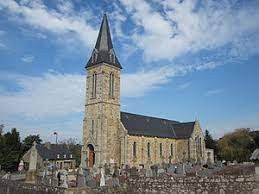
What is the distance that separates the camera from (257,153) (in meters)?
11.1

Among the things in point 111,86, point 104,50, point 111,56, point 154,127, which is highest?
point 104,50

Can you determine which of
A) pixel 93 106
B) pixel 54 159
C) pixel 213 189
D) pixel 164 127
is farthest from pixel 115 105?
pixel 213 189

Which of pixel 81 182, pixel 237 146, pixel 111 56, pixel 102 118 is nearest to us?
pixel 81 182

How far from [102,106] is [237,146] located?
121 feet

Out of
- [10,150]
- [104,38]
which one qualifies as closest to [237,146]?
[104,38]

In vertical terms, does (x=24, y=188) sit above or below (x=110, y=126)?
below

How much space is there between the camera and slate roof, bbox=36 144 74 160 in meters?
56.0

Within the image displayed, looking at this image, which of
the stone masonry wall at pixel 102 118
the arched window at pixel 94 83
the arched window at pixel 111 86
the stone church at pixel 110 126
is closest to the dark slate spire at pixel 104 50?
the stone church at pixel 110 126

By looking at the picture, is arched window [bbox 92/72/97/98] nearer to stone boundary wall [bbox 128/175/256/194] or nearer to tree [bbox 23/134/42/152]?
tree [bbox 23/134/42/152]

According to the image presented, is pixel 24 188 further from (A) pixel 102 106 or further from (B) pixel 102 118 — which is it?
(A) pixel 102 106

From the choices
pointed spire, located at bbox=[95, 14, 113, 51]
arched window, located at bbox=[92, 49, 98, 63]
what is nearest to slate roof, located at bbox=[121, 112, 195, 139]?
arched window, located at bbox=[92, 49, 98, 63]

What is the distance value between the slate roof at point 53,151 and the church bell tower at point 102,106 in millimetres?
15837

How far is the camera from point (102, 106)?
4291 centimetres

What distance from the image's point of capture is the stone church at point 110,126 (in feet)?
139
